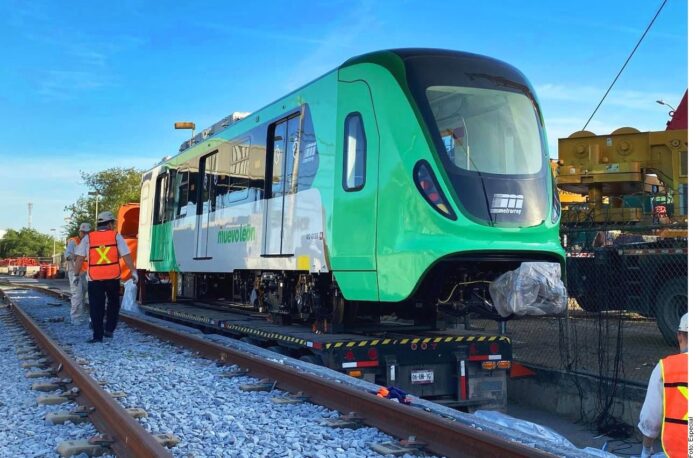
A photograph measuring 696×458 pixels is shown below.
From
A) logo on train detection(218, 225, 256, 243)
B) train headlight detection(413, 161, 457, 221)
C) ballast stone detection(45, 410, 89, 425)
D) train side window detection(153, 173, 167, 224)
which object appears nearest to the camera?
ballast stone detection(45, 410, 89, 425)

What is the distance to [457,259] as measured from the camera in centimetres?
620

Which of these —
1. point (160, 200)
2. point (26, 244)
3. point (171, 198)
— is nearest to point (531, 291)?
point (171, 198)

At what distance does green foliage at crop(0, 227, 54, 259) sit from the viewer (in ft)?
368

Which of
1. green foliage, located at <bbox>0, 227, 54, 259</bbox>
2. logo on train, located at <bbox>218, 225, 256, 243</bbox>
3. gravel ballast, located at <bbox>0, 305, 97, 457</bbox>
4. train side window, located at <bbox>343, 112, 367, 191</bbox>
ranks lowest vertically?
gravel ballast, located at <bbox>0, 305, 97, 457</bbox>

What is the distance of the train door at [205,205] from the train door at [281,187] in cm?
232

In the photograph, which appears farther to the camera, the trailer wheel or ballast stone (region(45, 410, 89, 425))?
the trailer wheel

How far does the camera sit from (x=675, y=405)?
324cm

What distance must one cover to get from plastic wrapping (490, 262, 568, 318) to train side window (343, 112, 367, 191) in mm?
1736

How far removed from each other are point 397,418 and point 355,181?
2827 millimetres

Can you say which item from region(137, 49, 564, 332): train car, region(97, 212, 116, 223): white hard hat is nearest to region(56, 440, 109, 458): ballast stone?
region(137, 49, 564, 332): train car

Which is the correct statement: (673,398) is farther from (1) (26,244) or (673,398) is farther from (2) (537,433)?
(1) (26,244)

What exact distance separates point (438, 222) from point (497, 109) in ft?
4.91

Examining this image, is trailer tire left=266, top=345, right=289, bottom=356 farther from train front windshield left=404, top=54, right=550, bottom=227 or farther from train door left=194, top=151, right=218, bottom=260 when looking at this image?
train front windshield left=404, top=54, right=550, bottom=227

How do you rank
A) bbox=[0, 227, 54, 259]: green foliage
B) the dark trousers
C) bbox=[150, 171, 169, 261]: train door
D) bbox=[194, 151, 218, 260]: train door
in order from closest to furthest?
the dark trousers
bbox=[194, 151, 218, 260]: train door
bbox=[150, 171, 169, 261]: train door
bbox=[0, 227, 54, 259]: green foliage
